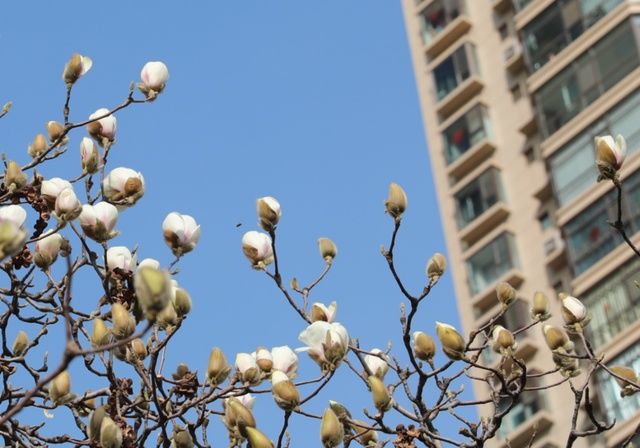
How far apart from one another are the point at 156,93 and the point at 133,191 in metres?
0.75

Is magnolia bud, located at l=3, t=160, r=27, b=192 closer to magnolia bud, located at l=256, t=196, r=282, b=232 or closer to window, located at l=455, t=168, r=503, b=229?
magnolia bud, located at l=256, t=196, r=282, b=232

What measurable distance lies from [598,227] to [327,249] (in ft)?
59.3

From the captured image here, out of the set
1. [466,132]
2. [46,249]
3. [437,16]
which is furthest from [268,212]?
[437,16]

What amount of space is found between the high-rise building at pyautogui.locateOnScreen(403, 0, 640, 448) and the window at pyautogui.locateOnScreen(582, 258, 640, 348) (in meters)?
0.02

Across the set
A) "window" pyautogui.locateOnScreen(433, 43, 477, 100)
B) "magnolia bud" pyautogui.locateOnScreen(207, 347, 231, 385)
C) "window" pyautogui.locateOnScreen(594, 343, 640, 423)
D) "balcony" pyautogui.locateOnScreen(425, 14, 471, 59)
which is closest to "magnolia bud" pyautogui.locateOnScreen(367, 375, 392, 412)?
"magnolia bud" pyautogui.locateOnScreen(207, 347, 231, 385)

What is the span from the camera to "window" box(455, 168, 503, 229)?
2631 cm

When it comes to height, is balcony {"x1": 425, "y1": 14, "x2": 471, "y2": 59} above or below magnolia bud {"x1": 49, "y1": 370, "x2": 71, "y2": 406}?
above

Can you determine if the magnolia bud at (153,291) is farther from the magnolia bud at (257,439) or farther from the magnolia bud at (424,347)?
the magnolia bud at (424,347)

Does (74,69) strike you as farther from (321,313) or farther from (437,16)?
(437,16)

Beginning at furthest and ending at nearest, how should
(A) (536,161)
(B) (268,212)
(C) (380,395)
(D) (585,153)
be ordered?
(A) (536,161)
(D) (585,153)
(B) (268,212)
(C) (380,395)

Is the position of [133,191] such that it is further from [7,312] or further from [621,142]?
[621,142]

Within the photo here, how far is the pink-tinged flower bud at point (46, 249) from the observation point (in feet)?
14.8

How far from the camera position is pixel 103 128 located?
500 cm

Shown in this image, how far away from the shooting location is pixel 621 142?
4.76m
